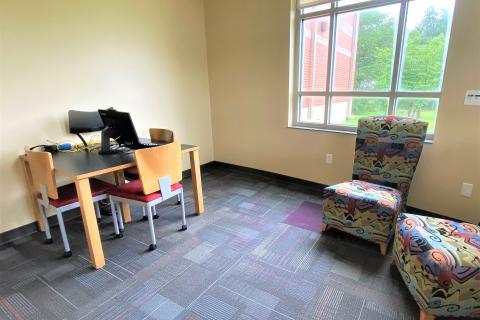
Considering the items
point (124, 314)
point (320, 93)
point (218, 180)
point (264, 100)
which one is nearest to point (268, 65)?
point (264, 100)

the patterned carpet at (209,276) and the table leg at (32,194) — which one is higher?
the table leg at (32,194)


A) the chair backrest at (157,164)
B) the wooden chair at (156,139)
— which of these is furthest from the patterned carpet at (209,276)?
the chair backrest at (157,164)

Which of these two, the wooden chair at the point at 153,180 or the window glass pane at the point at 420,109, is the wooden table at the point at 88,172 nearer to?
the wooden chair at the point at 153,180

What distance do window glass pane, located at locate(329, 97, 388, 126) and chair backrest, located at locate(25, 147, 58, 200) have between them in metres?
2.85

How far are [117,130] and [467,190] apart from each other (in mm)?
3175

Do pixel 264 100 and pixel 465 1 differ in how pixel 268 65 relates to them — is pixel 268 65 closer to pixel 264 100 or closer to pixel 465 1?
pixel 264 100

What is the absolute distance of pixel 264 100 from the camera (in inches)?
143

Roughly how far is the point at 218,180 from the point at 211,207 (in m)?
0.86

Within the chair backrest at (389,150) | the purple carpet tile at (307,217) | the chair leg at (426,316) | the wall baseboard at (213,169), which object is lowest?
the purple carpet tile at (307,217)

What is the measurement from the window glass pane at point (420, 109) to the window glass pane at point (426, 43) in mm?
114

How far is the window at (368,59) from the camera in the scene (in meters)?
2.47

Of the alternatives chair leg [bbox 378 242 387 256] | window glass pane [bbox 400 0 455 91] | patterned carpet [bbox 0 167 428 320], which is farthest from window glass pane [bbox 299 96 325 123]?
chair leg [bbox 378 242 387 256]

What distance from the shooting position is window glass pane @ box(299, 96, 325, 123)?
10.8 feet

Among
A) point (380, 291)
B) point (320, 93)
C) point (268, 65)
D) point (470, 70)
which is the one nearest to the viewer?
point (380, 291)
